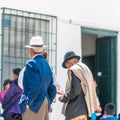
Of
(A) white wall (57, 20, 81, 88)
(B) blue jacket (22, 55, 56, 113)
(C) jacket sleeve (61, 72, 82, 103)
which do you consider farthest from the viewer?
(A) white wall (57, 20, 81, 88)

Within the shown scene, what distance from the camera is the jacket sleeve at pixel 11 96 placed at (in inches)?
321

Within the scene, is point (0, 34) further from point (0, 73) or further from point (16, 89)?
point (16, 89)

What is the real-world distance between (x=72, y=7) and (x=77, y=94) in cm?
356

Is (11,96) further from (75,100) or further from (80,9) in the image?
(80,9)

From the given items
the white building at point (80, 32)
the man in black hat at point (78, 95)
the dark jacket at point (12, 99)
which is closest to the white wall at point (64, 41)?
the white building at point (80, 32)

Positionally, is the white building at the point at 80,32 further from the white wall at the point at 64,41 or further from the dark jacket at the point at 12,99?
the dark jacket at the point at 12,99

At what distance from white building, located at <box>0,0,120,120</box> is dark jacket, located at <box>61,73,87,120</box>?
213 cm

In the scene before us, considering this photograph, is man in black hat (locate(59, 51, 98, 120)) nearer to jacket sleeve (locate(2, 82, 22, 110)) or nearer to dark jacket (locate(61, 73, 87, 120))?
dark jacket (locate(61, 73, 87, 120))

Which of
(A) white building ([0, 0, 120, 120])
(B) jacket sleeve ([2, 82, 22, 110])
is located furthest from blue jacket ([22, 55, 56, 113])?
(A) white building ([0, 0, 120, 120])

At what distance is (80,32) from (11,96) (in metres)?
2.98

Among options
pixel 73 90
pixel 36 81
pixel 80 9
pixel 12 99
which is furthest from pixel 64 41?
pixel 36 81

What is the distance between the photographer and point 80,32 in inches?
418

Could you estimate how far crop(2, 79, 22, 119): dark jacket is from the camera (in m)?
8.16

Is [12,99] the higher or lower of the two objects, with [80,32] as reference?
lower
